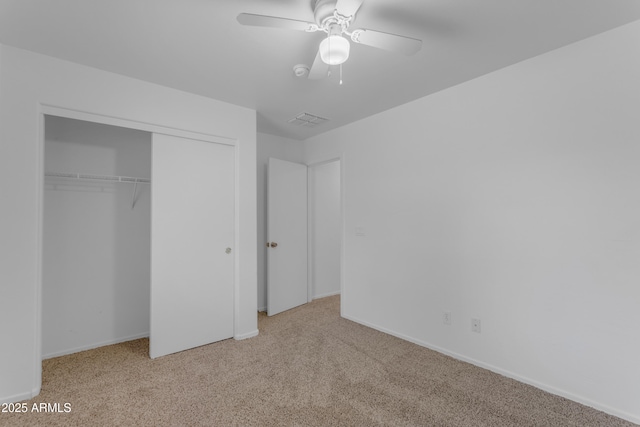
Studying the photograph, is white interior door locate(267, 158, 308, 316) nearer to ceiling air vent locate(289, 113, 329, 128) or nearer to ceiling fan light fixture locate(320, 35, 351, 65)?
ceiling air vent locate(289, 113, 329, 128)

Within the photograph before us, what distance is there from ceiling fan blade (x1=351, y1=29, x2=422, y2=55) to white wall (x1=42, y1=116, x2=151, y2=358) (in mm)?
2605

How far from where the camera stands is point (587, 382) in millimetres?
1938

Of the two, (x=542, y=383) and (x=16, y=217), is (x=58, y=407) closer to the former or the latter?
(x=16, y=217)

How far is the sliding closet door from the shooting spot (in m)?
2.66

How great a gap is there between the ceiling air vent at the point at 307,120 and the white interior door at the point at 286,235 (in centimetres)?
58

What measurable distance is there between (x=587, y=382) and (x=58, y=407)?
Answer: 3.51 meters

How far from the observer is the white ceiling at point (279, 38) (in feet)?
5.42

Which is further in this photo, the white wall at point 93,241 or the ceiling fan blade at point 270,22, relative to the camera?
the white wall at point 93,241

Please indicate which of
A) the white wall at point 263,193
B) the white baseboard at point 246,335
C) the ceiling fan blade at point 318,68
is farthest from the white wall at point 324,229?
the ceiling fan blade at point 318,68

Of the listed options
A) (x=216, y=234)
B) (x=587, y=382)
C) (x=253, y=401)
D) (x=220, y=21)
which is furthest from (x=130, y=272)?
(x=587, y=382)

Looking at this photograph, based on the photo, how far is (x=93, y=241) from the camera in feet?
9.28

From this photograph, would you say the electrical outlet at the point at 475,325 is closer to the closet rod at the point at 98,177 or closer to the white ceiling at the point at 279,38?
the white ceiling at the point at 279,38

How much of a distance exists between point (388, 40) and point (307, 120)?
202 cm

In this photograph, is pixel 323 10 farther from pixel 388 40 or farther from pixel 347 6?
pixel 388 40
